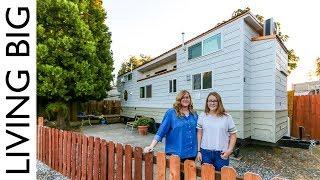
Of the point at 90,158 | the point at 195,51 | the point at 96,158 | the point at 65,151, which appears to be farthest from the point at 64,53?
the point at 96,158

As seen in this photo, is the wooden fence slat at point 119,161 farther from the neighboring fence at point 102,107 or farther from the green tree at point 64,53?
the neighboring fence at point 102,107

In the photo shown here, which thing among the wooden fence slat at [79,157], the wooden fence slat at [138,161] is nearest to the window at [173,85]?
the wooden fence slat at [79,157]

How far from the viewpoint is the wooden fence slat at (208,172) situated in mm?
3191

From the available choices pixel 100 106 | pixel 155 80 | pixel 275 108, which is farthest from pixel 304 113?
pixel 100 106

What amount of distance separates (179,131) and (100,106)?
22.5 metres

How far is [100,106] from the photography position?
2608 cm

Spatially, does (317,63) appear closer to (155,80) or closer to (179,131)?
(155,80)

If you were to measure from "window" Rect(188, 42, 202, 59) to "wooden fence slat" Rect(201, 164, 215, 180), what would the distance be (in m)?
9.97

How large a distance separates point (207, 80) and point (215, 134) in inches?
320

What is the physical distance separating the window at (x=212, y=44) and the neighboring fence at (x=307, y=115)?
6117 mm

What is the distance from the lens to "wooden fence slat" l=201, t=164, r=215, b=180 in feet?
10.5

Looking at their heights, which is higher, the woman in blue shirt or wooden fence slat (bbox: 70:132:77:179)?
the woman in blue shirt

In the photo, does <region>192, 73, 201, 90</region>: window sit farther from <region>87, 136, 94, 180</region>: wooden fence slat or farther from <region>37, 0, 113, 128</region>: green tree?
<region>87, 136, 94, 180</region>: wooden fence slat

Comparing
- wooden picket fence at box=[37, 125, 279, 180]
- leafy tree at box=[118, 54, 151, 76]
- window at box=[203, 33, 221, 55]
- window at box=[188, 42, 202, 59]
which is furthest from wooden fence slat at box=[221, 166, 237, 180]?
leafy tree at box=[118, 54, 151, 76]
